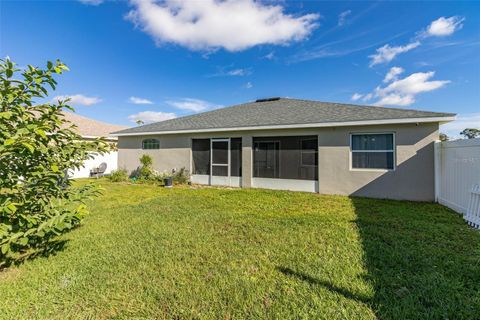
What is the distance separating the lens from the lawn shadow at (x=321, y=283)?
2613mm

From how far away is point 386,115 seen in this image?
8641 mm

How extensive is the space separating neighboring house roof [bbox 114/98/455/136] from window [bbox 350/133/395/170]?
0.71 m

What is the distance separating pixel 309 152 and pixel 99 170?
1524cm

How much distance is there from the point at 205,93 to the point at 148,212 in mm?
17729

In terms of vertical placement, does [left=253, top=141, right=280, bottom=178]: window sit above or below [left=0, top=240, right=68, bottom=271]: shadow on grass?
above

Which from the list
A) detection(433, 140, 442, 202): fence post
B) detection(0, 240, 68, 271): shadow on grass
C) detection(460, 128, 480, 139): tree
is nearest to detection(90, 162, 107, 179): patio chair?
detection(0, 240, 68, 271): shadow on grass

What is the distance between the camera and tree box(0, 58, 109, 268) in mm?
2900

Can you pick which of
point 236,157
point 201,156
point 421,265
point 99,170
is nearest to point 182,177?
point 201,156

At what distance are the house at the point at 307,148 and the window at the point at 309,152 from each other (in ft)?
0.14

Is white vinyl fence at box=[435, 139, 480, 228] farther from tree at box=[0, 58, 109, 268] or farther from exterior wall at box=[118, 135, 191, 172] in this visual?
exterior wall at box=[118, 135, 191, 172]

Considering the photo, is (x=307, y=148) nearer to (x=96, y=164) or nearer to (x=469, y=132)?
(x=96, y=164)

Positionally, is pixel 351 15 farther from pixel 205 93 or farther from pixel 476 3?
pixel 205 93

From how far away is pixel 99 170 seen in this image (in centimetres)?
1695

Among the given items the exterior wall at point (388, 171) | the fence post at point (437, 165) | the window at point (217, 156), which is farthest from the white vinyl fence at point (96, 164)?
the fence post at point (437, 165)
